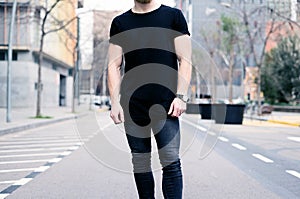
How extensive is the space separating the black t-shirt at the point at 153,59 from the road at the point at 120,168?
22.8 inches

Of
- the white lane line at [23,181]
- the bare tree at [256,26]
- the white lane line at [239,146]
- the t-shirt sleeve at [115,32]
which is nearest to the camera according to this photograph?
the t-shirt sleeve at [115,32]

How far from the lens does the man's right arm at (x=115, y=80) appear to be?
3.76 m

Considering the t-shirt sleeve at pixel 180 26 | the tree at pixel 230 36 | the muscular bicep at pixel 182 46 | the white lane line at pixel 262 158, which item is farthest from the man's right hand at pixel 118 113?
the tree at pixel 230 36

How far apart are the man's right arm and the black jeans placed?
0.33 feet

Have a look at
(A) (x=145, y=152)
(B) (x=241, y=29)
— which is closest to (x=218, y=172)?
(A) (x=145, y=152)

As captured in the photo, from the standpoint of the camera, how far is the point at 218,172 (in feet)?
26.0

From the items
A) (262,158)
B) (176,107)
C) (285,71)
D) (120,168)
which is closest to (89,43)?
(285,71)

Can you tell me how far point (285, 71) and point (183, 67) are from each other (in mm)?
50201

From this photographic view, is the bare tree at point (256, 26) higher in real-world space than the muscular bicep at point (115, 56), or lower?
higher

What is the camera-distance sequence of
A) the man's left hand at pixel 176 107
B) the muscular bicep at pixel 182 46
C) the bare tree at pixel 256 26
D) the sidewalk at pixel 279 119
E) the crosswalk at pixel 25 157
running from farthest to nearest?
the bare tree at pixel 256 26
the sidewalk at pixel 279 119
the crosswalk at pixel 25 157
the muscular bicep at pixel 182 46
the man's left hand at pixel 176 107

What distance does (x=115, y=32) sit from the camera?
3.85 m

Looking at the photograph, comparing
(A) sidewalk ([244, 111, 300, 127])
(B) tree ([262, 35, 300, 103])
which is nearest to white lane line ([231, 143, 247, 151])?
(A) sidewalk ([244, 111, 300, 127])

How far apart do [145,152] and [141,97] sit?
1.42 ft

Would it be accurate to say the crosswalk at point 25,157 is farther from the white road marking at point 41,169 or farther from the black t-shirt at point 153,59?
the black t-shirt at point 153,59
